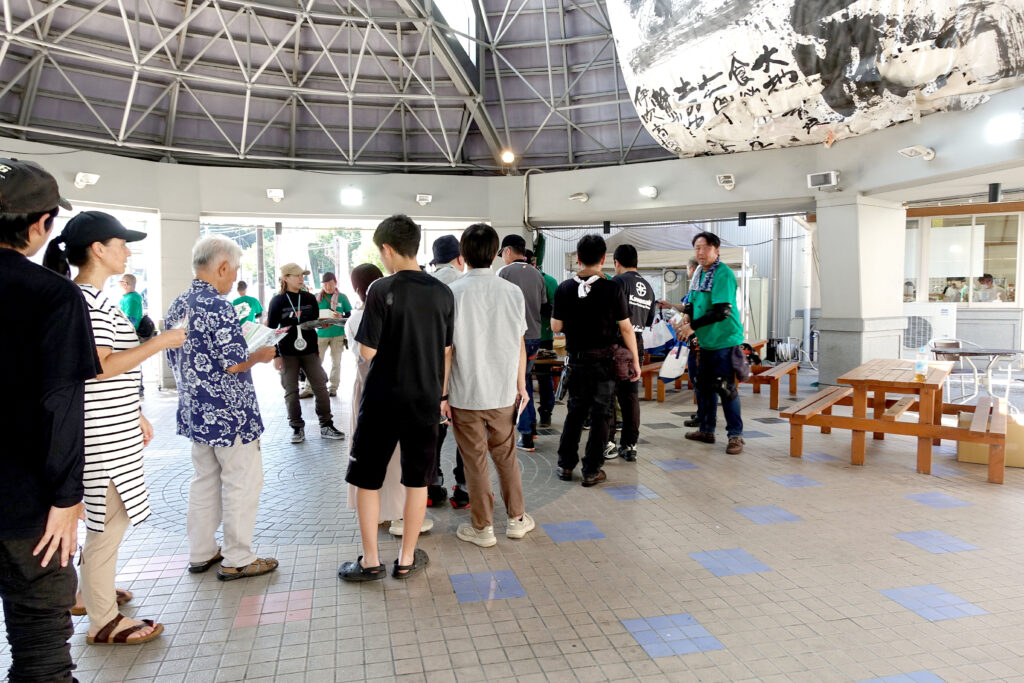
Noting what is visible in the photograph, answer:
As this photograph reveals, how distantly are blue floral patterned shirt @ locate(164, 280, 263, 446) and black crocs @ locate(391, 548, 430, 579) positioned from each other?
104 centimetres

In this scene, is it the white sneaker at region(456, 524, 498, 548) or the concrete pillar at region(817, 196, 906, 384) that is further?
the concrete pillar at region(817, 196, 906, 384)

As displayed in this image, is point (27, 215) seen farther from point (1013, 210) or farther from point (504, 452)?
point (1013, 210)

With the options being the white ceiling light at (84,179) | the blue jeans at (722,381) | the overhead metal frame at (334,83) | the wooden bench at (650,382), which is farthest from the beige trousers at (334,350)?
the blue jeans at (722,381)

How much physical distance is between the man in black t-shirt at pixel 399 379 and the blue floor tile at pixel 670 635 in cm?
122

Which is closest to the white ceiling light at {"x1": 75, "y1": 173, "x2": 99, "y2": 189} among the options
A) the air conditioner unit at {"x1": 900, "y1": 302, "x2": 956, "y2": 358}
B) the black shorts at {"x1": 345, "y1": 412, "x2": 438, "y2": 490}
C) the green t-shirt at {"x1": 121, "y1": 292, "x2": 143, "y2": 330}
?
the green t-shirt at {"x1": 121, "y1": 292, "x2": 143, "y2": 330}

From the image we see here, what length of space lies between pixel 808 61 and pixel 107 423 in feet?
24.8

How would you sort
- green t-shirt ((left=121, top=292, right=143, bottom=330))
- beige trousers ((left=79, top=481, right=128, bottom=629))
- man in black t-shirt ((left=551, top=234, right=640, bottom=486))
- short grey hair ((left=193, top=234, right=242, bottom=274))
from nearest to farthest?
beige trousers ((left=79, top=481, right=128, bottom=629)) < short grey hair ((left=193, top=234, right=242, bottom=274)) < man in black t-shirt ((left=551, top=234, right=640, bottom=486)) < green t-shirt ((left=121, top=292, right=143, bottom=330))

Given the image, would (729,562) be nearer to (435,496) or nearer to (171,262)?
(435,496)

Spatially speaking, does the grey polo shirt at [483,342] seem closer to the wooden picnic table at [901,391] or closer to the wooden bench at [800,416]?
the wooden bench at [800,416]

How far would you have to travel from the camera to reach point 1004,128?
265 inches

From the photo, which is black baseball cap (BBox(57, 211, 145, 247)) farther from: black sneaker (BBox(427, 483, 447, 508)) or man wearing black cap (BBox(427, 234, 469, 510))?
black sneaker (BBox(427, 483, 447, 508))

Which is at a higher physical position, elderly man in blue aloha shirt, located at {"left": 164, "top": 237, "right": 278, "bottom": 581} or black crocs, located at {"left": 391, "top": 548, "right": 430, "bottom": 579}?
elderly man in blue aloha shirt, located at {"left": 164, "top": 237, "right": 278, "bottom": 581}

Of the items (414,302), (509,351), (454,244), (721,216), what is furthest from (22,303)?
(721,216)

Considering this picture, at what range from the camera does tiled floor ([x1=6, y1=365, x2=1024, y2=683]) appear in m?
2.45
